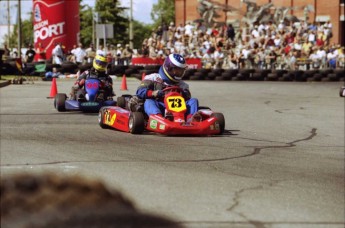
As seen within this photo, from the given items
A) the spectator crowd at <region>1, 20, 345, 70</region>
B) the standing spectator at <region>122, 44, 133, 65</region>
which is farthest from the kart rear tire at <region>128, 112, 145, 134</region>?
the standing spectator at <region>122, 44, 133, 65</region>

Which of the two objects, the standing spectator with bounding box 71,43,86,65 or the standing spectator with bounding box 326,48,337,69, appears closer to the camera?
the standing spectator with bounding box 326,48,337,69

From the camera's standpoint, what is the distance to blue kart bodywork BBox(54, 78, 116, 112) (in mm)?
14766

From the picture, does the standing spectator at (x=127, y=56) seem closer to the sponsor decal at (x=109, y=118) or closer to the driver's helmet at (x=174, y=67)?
the sponsor decal at (x=109, y=118)

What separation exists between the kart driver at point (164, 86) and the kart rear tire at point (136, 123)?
0.89 ft

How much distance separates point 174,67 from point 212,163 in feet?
12.1

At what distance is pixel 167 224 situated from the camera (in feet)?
2.31

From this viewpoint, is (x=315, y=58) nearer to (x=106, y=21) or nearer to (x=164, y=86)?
(x=164, y=86)

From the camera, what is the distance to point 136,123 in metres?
11.0

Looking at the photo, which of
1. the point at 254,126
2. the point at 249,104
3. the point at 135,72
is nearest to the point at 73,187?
the point at 254,126

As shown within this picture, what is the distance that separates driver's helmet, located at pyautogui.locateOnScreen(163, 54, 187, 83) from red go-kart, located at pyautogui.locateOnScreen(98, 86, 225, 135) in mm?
223

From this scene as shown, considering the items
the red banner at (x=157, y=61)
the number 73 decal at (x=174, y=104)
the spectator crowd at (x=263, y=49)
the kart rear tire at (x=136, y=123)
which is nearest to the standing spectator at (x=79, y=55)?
the red banner at (x=157, y=61)

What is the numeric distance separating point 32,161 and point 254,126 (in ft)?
20.7

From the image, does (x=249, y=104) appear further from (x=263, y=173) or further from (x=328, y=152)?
(x=263, y=173)

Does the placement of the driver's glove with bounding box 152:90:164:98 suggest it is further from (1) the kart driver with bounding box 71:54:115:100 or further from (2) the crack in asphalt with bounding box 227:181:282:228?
(2) the crack in asphalt with bounding box 227:181:282:228
